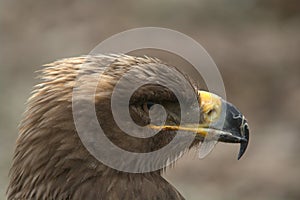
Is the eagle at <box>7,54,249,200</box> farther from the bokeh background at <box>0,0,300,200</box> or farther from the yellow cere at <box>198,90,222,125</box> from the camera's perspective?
the bokeh background at <box>0,0,300,200</box>

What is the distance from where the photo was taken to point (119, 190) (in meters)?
5.24

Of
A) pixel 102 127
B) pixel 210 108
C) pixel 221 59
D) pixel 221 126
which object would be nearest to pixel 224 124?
pixel 221 126

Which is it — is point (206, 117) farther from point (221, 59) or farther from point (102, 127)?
point (221, 59)

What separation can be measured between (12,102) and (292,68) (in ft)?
13.1

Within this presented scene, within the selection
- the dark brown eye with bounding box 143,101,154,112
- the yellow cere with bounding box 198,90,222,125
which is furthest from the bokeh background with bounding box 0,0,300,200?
the dark brown eye with bounding box 143,101,154,112

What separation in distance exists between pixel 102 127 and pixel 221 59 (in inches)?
317

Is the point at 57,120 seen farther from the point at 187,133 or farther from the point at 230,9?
the point at 230,9

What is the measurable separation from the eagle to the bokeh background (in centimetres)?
539

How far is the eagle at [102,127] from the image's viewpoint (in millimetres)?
5164

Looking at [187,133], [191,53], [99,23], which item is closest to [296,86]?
[191,53]

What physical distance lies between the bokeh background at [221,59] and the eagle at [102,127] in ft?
17.7

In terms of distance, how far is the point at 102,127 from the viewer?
5.20 meters

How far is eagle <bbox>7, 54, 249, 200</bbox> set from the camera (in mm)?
5164

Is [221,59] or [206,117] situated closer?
[206,117]
